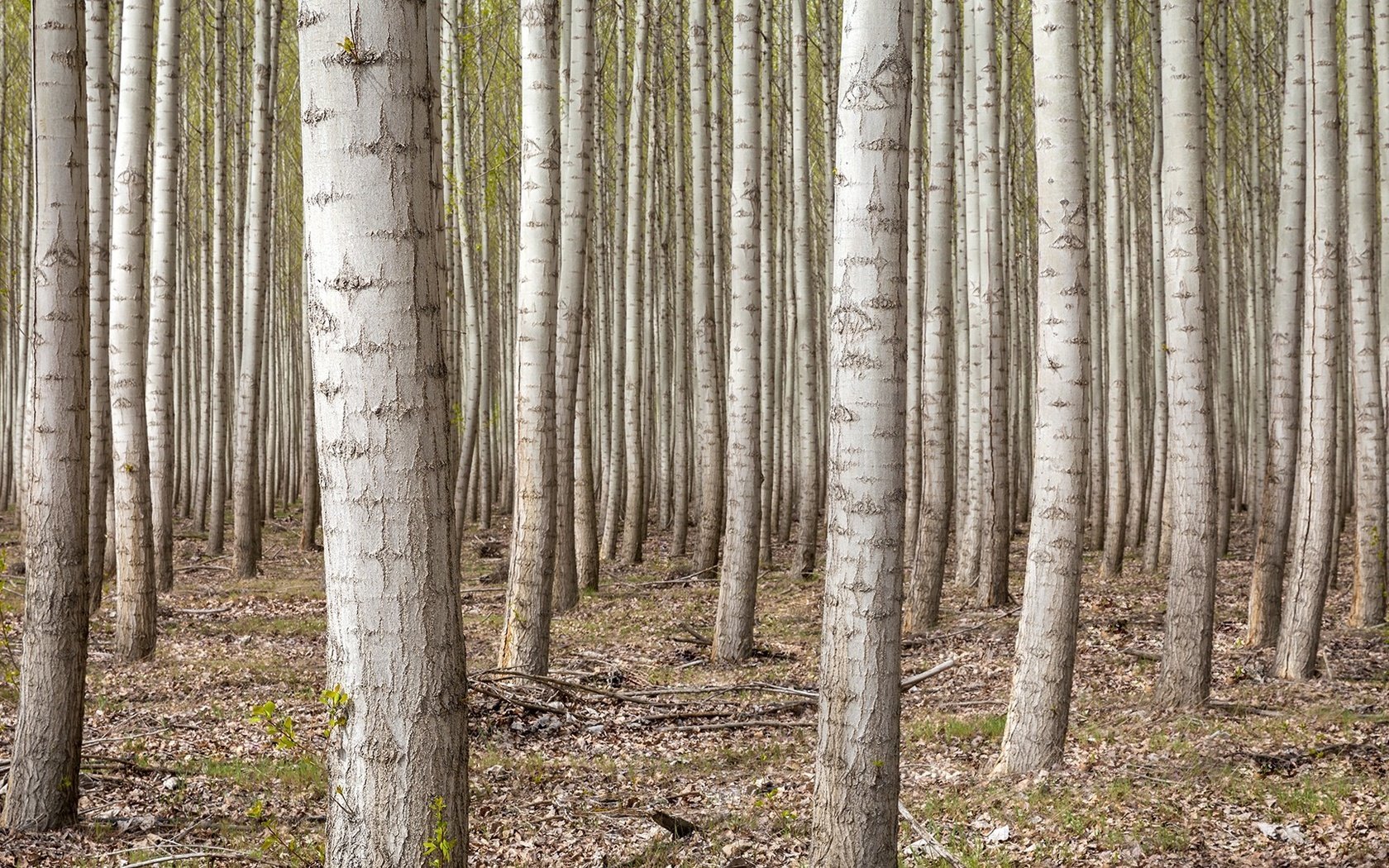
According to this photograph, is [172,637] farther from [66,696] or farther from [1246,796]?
[1246,796]

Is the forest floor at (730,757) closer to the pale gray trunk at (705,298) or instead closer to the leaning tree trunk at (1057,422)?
the leaning tree trunk at (1057,422)

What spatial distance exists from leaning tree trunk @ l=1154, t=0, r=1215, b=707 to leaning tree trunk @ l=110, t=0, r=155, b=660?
6.48 meters

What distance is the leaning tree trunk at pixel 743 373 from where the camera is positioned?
27.5 feet

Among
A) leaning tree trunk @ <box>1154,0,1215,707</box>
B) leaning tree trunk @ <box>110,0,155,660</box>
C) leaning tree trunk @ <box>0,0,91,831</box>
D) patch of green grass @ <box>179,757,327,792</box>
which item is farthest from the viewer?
leaning tree trunk @ <box>110,0,155,660</box>

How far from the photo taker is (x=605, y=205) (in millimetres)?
18453

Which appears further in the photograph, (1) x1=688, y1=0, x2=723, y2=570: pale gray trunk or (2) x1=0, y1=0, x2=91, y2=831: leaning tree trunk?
(1) x1=688, y1=0, x2=723, y2=570: pale gray trunk

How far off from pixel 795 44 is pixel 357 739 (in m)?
12.6

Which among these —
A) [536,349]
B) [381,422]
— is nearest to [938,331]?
[536,349]

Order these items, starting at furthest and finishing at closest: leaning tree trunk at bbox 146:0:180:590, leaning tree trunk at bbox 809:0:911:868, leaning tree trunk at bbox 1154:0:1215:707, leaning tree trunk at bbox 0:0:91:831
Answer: leaning tree trunk at bbox 146:0:180:590 → leaning tree trunk at bbox 1154:0:1215:707 → leaning tree trunk at bbox 0:0:91:831 → leaning tree trunk at bbox 809:0:911:868

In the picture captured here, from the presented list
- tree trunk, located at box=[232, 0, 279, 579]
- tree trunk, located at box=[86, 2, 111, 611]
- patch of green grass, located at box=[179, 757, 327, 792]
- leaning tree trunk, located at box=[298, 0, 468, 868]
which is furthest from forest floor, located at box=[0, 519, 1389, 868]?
A: tree trunk, located at box=[232, 0, 279, 579]

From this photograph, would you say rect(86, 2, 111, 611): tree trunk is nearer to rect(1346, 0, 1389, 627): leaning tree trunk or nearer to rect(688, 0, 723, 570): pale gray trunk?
rect(688, 0, 723, 570): pale gray trunk

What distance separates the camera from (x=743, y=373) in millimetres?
8844

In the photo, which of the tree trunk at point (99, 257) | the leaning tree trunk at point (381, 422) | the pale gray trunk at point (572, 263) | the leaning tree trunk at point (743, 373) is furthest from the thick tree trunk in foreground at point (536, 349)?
the leaning tree trunk at point (381, 422)

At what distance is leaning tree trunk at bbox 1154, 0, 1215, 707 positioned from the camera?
6258mm
